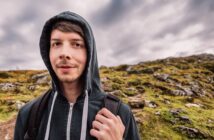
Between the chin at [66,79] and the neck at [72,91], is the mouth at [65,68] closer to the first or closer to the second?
the chin at [66,79]

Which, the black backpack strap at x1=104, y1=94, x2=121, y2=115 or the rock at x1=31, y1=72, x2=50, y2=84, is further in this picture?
the rock at x1=31, y1=72, x2=50, y2=84

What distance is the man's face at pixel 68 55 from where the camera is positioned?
3922 millimetres

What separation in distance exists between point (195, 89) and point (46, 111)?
33.1 m

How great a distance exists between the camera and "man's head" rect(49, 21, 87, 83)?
393 cm

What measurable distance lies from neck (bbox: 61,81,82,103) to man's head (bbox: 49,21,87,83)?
9 cm

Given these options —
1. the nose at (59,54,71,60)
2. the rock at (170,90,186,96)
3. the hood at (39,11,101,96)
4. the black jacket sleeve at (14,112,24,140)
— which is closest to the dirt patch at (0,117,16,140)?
the black jacket sleeve at (14,112,24,140)

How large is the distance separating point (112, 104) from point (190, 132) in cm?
1331

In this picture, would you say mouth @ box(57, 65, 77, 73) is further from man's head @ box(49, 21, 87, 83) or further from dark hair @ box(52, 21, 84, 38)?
dark hair @ box(52, 21, 84, 38)

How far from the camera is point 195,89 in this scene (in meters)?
35.4

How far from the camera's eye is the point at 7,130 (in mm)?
14375

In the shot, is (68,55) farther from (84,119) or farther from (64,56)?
(84,119)

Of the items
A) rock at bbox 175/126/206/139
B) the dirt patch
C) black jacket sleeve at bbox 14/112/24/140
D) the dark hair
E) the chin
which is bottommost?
rock at bbox 175/126/206/139

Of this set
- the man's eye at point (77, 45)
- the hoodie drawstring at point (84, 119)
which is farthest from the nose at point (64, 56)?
the hoodie drawstring at point (84, 119)

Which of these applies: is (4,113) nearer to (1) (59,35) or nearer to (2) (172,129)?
(2) (172,129)
